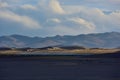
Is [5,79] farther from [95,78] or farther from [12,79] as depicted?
[95,78]

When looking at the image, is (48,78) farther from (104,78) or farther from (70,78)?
(104,78)

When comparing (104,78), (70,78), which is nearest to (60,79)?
(70,78)

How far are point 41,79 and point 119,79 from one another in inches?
298

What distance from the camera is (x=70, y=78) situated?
1828 inches

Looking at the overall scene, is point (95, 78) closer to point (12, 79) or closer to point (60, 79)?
point (60, 79)

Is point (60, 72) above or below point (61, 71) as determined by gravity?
below

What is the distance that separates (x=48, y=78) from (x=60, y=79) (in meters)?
1.87

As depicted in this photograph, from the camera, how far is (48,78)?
46531 millimetres

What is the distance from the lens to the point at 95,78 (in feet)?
152

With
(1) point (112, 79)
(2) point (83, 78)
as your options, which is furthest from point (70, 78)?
(1) point (112, 79)

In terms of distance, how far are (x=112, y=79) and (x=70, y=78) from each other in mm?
4273

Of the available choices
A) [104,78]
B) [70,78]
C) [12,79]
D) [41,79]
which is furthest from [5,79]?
[104,78]

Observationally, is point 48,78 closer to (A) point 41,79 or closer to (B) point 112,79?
(A) point 41,79

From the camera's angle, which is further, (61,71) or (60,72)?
(61,71)
